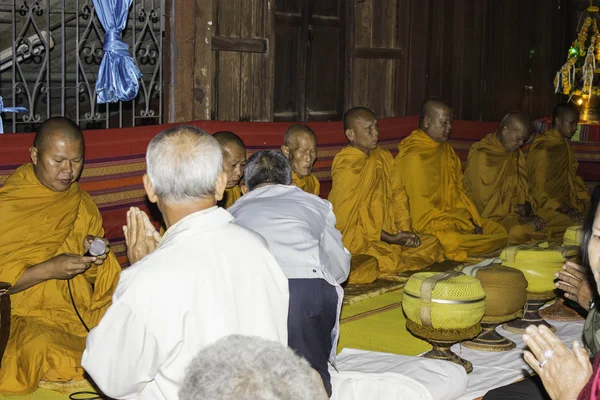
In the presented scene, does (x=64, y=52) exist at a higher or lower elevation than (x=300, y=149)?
higher

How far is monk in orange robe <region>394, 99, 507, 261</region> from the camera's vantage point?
8.81 meters

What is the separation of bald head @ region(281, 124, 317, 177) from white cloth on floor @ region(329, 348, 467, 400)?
2687 mm

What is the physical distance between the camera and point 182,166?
110 inches

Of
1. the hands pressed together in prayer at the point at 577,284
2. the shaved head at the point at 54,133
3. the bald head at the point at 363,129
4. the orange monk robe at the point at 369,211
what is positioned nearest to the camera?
the hands pressed together in prayer at the point at 577,284

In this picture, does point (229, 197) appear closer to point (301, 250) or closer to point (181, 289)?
point (301, 250)

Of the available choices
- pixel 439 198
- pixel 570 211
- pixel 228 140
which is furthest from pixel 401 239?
pixel 570 211

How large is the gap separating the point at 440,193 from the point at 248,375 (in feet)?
24.3

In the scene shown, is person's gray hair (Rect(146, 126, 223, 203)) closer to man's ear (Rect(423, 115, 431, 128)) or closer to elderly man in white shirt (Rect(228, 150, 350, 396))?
elderly man in white shirt (Rect(228, 150, 350, 396))

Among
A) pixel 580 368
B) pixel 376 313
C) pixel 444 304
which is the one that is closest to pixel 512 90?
pixel 376 313

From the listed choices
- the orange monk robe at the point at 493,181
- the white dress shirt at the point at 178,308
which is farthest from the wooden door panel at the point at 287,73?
the white dress shirt at the point at 178,308

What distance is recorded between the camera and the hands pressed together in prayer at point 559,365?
2875mm

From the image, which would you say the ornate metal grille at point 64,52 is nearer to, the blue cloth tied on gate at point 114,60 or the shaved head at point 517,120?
the blue cloth tied on gate at point 114,60

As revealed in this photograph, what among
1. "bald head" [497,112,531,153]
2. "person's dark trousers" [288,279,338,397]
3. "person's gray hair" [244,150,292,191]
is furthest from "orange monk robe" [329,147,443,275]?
"person's dark trousers" [288,279,338,397]

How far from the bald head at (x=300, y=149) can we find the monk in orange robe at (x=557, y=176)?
3.85 meters
